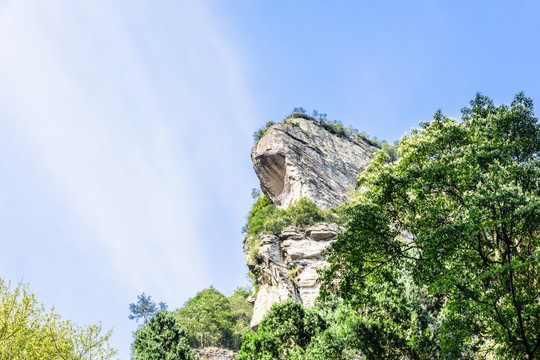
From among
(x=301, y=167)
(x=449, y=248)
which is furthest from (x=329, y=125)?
(x=449, y=248)

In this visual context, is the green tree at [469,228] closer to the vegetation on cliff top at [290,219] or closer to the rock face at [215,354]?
the rock face at [215,354]

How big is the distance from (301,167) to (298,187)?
438 centimetres

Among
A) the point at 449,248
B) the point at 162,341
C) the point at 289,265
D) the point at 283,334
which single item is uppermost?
the point at 289,265

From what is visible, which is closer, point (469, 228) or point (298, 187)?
point (469, 228)

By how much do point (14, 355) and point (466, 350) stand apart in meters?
18.9

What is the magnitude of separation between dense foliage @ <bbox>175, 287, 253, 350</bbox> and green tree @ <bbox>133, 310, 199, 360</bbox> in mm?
20270

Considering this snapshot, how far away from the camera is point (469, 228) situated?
12273 millimetres

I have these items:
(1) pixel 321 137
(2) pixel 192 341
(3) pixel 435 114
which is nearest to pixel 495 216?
(3) pixel 435 114

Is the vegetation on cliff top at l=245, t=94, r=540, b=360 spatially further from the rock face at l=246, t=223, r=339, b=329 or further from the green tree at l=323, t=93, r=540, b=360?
the rock face at l=246, t=223, r=339, b=329

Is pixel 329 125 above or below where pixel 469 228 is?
above

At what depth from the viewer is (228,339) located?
5022cm

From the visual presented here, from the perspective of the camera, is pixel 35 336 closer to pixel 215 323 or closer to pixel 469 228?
pixel 469 228

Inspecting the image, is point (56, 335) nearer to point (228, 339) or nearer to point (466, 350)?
point (466, 350)

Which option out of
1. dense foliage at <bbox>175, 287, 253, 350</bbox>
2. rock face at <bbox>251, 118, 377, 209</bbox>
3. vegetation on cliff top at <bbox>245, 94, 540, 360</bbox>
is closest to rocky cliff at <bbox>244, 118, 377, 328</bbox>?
Result: rock face at <bbox>251, 118, 377, 209</bbox>
